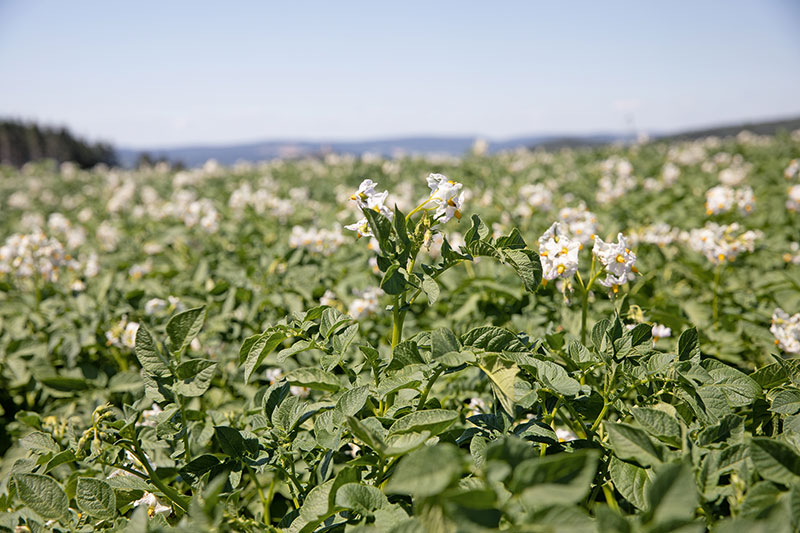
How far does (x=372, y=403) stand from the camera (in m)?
1.48

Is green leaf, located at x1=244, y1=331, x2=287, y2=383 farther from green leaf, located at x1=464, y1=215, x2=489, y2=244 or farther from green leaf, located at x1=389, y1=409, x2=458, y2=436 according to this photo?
green leaf, located at x1=464, y1=215, x2=489, y2=244

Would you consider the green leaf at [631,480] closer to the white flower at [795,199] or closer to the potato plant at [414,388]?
the potato plant at [414,388]

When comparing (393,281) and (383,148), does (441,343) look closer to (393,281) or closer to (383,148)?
(393,281)

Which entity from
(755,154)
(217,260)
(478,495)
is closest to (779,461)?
(478,495)

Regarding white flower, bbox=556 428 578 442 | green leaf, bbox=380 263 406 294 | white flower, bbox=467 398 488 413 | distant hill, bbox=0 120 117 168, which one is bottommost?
white flower, bbox=556 428 578 442

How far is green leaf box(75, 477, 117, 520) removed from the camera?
128 centimetres

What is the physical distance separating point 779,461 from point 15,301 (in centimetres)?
407

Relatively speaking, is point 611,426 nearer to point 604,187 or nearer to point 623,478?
point 623,478

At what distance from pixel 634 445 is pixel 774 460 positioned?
0.90 ft

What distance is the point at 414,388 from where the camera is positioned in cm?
148

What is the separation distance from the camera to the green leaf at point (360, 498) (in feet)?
3.70

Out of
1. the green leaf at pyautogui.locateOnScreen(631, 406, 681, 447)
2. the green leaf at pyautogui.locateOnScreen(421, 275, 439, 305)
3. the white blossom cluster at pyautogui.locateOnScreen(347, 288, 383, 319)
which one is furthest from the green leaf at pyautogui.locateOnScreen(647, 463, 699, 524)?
the white blossom cluster at pyautogui.locateOnScreen(347, 288, 383, 319)

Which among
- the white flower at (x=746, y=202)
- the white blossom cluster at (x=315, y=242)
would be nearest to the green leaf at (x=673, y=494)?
the white blossom cluster at (x=315, y=242)

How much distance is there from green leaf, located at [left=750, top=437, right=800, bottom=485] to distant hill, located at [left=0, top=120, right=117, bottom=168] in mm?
61314
